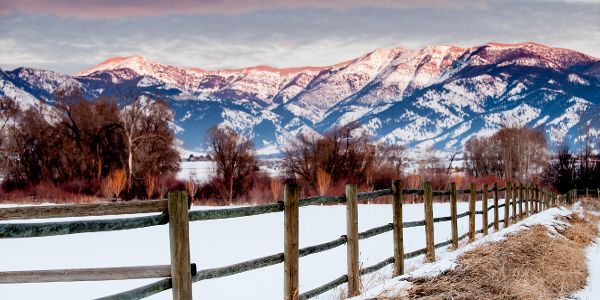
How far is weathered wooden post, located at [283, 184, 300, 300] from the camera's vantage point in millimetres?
6801

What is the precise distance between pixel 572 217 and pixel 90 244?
1703 cm

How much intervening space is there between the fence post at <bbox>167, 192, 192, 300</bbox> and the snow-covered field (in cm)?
436

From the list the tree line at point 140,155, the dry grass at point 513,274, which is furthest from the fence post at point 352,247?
the tree line at point 140,155

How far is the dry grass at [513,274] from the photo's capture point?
7621mm

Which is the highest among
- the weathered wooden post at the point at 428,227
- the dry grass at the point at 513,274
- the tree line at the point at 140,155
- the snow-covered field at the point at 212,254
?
the tree line at the point at 140,155

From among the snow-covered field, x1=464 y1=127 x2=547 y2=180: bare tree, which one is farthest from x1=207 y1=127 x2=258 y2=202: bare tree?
x1=464 y1=127 x2=547 y2=180: bare tree

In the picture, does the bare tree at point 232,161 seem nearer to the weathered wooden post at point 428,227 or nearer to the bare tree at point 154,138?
the bare tree at point 154,138

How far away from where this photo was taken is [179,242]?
16.8 feet

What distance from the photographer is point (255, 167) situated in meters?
52.6

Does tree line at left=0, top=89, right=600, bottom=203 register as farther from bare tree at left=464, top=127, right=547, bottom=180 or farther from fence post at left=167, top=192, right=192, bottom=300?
fence post at left=167, top=192, right=192, bottom=300

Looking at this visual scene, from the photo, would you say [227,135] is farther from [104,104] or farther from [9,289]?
[9,289]

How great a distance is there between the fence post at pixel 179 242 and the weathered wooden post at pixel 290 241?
180 cm

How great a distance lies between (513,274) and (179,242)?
17.9ft

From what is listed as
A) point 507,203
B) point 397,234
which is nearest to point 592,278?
point 397,234
